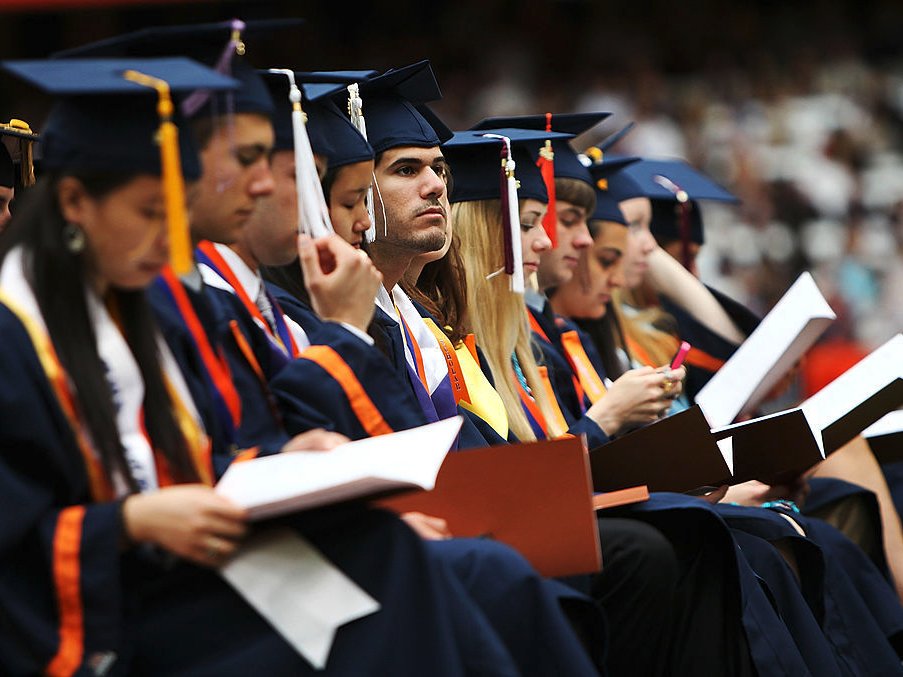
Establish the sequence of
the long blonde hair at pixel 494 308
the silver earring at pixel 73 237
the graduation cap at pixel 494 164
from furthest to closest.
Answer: the graduation cap at pixel 494 164 → the long blonde hair at pixel 494 308 → the silver earring at pixel 73 237

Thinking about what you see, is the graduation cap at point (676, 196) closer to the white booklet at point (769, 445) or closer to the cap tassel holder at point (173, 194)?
the white booklet at point (769, 445)

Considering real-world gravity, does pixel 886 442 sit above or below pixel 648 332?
below

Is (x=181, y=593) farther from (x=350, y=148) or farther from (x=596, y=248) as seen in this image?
(x=596, y=248)

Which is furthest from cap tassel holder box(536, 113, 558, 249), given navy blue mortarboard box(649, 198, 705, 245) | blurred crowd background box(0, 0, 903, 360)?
blurred crowd background box(0, 0, 903, 360)

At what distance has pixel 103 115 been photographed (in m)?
2.07

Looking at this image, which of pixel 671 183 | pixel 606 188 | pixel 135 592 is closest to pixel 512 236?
pixel 606 188

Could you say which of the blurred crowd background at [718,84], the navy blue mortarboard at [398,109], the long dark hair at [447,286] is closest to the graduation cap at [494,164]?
the long dark hair at [447,286]

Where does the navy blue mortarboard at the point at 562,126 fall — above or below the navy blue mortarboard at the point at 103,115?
below

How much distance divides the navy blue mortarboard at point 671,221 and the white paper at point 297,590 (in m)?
3.60

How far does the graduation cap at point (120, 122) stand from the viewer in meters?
2.02

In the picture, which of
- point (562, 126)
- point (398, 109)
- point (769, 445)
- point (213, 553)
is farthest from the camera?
point (562, 126)

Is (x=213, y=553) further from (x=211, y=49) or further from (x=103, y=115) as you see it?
(x=211, y=49)

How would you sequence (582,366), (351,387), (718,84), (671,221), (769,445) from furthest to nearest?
(718,84)
(671,221)
(582,366)
(769,445)
(351,387)

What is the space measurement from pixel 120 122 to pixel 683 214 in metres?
3.58
